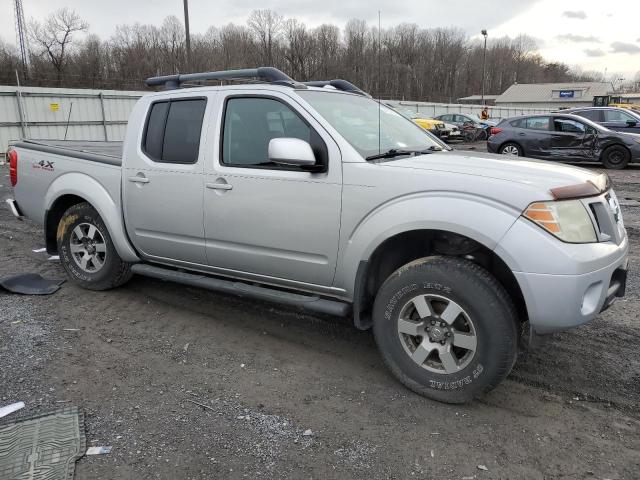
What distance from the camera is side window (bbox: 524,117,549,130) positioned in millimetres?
15188

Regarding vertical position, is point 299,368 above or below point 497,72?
below

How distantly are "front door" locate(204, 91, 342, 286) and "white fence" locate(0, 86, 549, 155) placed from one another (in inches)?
664

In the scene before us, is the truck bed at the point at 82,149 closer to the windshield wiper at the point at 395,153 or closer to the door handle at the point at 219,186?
the door handle at the point at 219,186

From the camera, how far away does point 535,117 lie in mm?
15445

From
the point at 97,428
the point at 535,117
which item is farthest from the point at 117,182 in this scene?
the point at 535,117

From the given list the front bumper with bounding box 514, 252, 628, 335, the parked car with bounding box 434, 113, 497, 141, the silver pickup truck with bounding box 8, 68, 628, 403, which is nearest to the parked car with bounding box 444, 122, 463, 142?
the parked car with bounding box 434, 113, 497, 141

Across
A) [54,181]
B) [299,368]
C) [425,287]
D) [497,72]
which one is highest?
[497,72]

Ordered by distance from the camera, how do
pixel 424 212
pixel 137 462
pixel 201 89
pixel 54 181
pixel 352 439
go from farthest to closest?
pixel 54 181 < pixel 201 89 < pixel 424 212 < pixel 352 439 < pixel 137 462

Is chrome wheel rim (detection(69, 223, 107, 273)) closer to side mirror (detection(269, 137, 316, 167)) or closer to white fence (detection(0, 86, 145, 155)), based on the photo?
side mirror (detection(269, 137, 316, 167))

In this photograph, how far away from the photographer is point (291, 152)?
131 inches

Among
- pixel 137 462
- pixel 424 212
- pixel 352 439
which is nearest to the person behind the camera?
pixel 137 462

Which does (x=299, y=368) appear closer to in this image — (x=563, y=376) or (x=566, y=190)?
(x=563, y=376)

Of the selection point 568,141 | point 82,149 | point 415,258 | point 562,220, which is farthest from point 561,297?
point 568,141

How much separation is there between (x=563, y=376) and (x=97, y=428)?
2908 mm
